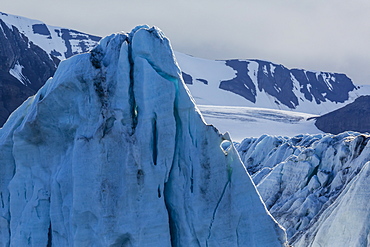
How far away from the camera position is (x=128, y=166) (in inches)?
489

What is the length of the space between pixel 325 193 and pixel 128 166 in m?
17.7

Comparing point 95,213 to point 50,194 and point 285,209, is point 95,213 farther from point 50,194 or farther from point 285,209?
point 285,209

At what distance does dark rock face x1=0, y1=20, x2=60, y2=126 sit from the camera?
83.1m

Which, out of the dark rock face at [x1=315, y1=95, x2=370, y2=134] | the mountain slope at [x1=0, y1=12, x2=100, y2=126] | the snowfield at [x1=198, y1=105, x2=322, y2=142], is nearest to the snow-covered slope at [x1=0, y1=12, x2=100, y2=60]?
the snowfield at [x1=198, y1=105, x2=322, y2=142]

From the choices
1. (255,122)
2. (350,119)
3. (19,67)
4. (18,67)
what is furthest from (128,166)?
(350,119)

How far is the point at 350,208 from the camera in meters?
22.3

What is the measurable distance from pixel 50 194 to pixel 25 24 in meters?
184

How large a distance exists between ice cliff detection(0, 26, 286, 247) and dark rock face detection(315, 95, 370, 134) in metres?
110

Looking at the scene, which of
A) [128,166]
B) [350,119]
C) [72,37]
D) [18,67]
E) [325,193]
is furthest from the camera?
[72,37]

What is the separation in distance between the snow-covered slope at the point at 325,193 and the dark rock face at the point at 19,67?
181ft

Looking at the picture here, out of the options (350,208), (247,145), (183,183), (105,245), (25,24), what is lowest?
(25,24)

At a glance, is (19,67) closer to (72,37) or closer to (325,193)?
(325,193)

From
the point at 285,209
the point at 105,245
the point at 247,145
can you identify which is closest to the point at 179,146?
the point at 105,245

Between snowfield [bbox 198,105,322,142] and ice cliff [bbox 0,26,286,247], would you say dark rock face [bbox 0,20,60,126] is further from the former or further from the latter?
ice cliff [bbox 0,26,286,247]
